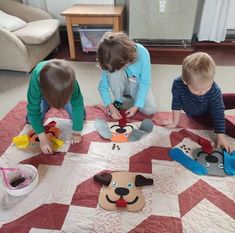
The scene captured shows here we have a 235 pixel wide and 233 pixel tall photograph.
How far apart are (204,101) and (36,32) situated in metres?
1.27

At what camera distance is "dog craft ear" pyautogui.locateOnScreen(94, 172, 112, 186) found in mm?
961

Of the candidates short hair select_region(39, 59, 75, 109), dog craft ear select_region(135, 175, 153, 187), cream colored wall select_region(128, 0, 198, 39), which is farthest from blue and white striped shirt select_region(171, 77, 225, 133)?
cream colored wall select_region(128, 0, 198, 39)

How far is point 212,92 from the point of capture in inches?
42.3

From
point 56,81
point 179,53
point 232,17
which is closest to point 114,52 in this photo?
point 56,81

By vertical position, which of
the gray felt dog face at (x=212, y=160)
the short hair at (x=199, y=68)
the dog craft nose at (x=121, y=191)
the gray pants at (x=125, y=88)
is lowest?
the dog craft nose at (x=121, y=191)

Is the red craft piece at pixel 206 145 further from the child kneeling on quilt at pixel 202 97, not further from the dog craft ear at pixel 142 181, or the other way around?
the dog craft ear at pixel 142 181

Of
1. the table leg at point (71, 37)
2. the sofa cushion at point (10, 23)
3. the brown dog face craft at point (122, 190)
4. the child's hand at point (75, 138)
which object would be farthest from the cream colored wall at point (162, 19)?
the brown dog face craft at point (122, 190)

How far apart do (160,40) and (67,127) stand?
4.31ft

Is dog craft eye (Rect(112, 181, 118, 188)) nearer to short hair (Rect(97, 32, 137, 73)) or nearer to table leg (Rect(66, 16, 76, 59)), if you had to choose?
short hair (Rect(97, 32, 137, 73))

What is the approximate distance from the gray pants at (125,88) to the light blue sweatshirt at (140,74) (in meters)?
0.02

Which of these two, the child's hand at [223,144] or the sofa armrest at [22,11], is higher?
the sofa armrest at [22,11]

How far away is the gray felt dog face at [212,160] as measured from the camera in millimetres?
1009

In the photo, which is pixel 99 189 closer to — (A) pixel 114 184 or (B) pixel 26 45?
(A) pixel 114 184

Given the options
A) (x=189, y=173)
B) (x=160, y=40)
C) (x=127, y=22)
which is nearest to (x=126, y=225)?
(x=189, y=173)
